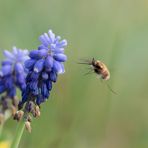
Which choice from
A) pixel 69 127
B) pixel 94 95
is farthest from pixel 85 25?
pixel 69 127

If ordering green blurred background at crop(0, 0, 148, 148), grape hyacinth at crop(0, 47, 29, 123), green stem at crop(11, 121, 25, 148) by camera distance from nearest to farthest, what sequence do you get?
grape hyacinth at crop(0, 47, 29, 123)
green stem at crop(11, 121, 25, 148)
green blurred background at crop(0, 0, 148, 148)

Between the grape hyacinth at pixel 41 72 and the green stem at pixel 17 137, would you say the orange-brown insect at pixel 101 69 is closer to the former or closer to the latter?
the grape hyacinth at pixel 41 72

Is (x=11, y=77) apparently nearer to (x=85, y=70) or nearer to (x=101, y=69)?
(x=101, y=69)

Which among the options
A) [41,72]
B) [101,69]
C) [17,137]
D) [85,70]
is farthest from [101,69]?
[85,70]

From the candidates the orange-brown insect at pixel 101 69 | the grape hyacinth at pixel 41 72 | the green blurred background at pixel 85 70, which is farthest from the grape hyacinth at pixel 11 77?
the green blurred background at pixel 85 70

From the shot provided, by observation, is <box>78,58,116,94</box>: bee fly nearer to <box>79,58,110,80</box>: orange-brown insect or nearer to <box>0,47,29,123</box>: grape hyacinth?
<box>79,58,110,80</box>: orange-brown insect

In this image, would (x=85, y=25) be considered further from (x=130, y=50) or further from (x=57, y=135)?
(x=57, y=135)

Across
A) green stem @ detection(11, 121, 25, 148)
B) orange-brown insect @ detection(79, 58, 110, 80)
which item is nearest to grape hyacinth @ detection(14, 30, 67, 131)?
green stem @ detection(11, 121, 25, 148)
